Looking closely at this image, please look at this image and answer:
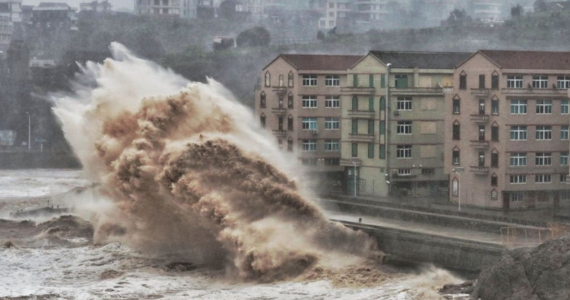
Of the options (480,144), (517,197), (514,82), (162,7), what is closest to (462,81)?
(514,82)

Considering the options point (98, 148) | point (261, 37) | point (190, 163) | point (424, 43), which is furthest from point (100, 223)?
point (261, 37)

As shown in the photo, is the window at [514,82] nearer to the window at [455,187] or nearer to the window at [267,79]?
the window at [455,187]

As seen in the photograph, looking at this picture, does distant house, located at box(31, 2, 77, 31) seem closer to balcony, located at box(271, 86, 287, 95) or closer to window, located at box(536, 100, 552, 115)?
balcony, located at box(271, 86, 287, 95)

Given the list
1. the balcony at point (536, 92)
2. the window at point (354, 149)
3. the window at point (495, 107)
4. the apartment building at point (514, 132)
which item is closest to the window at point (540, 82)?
the apartment building at point (514, 132)

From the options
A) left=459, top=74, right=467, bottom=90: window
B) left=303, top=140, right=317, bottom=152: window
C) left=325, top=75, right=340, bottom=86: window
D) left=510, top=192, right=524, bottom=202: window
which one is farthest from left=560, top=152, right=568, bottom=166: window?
left=303, top=140, right=317, bottom=152: window

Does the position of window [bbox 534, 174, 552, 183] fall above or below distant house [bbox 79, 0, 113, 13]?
below

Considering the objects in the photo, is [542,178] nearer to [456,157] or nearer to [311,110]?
[456,157]
